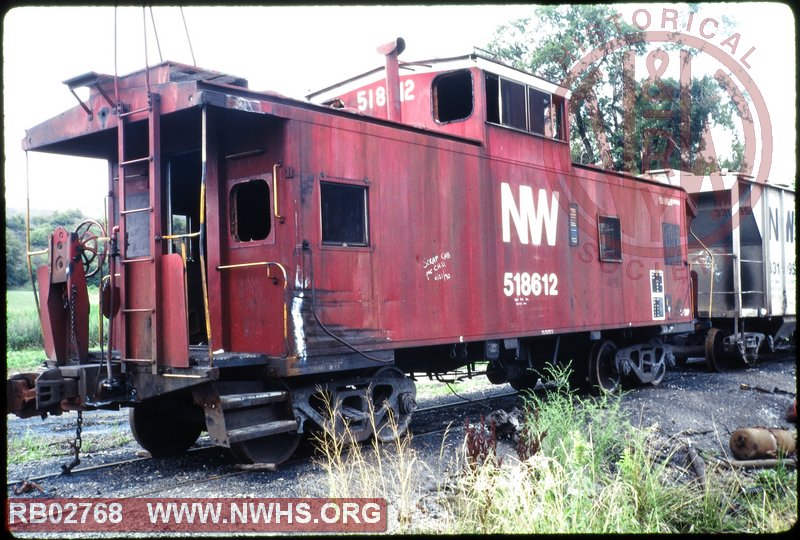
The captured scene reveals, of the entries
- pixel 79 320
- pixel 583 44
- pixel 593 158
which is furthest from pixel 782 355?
pixel 79 320

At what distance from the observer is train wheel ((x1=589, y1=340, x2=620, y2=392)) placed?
1098cm

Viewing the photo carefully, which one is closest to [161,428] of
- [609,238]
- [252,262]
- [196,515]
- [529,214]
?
[252,262]

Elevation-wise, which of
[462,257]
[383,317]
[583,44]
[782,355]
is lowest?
[782,355]

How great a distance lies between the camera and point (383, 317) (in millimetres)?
7191

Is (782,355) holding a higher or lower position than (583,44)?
lower

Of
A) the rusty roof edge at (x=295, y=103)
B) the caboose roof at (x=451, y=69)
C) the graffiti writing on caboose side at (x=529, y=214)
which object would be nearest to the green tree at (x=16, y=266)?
the caboose roof at (x=451, y=69)

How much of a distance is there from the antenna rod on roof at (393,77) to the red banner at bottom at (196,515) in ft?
16.9

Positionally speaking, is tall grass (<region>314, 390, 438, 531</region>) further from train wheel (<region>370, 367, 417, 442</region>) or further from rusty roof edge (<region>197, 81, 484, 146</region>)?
rusty roof edge (<region>197, 81, 484, 146</region>)

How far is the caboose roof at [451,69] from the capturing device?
28.5ft

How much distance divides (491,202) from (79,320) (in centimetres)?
482

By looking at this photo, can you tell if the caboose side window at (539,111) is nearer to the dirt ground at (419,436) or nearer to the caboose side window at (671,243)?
the caboose side window at (671,243)

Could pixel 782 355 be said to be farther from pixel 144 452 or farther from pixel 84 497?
pixel 84 497

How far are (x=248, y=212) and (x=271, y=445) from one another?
2.32 metres

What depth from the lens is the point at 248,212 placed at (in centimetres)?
697
